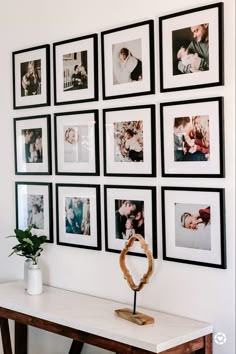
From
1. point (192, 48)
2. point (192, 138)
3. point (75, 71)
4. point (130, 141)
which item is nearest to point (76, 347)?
point (130, 141)

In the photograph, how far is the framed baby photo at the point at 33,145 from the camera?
3195 mm

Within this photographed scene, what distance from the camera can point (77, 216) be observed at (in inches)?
120

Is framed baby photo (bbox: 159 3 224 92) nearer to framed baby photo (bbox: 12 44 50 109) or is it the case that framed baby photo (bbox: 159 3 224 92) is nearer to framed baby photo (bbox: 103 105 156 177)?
framed baby photo (bbox: 103 105 156 177)

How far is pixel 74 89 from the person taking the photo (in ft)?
9.90

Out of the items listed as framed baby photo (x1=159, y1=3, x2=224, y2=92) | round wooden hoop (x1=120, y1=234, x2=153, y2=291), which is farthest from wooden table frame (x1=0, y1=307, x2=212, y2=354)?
framed baby photo (x1=159, y1=3, x2=224, y2=92)

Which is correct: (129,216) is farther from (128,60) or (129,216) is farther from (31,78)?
(31,78)

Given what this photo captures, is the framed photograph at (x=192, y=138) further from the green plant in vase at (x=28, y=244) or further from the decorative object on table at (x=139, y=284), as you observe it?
the green plant in vase at (x=28, y=244)

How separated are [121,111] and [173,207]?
57 centimetres

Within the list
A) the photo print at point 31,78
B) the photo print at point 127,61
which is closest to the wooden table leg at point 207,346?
the photo print at point 127,61

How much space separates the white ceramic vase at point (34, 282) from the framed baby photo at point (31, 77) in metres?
0.96

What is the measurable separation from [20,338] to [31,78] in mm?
1553

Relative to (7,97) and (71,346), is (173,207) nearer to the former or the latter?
(71,346)

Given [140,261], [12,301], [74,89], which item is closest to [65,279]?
[12,301]

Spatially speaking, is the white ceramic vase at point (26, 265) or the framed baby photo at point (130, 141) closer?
the framed baby photo at point (130, 141)
